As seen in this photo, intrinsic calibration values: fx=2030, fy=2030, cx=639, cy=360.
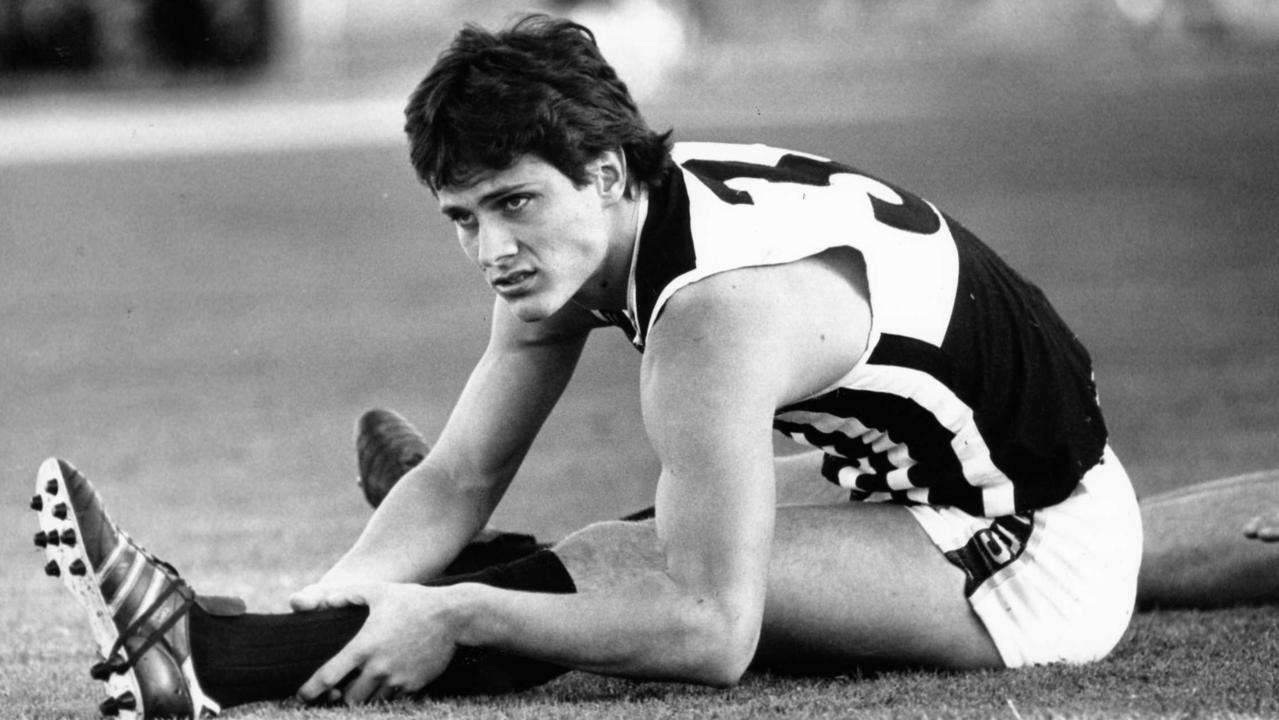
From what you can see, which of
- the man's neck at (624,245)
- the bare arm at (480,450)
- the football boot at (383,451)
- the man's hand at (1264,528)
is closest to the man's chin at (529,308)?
the man's neck at (624,245)

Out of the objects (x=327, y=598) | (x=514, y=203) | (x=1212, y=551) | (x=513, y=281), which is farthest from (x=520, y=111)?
(x=1212, y=551)

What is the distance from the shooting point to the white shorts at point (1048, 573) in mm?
3443

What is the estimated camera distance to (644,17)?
25.2 m

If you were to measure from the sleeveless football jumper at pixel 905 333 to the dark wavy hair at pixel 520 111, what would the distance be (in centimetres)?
15

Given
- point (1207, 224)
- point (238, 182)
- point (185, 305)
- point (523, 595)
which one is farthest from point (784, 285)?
point (238, 182)

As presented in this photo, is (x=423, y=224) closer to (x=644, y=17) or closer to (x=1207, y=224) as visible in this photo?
(x=1207, y=224)

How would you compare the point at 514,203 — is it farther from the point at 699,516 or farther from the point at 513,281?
the point at 699,516

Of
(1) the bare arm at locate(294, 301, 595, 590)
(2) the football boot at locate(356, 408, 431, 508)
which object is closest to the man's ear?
(1) the bare arm at locate(294, 301, 595, 590)

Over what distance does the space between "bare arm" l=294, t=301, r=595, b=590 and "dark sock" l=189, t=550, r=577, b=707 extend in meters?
0.42

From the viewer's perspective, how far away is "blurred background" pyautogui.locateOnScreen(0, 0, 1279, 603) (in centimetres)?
621

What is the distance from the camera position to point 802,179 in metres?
3.41

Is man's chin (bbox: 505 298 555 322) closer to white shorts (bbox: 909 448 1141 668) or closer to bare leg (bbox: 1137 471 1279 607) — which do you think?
white shorts (bbox: 909 448 1141 668)

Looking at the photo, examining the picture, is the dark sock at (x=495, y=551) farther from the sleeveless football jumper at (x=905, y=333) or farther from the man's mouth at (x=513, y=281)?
the man's mouth at (x=513, y=281)

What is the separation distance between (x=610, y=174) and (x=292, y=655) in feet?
3.06
